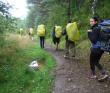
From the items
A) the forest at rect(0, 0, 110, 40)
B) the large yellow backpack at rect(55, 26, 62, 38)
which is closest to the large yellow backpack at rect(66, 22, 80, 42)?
the large yellow backpack at rect(55, 26, 62, 38)

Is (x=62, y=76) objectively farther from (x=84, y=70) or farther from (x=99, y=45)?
(x=99, y=45)

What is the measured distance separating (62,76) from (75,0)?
13222 millimetres

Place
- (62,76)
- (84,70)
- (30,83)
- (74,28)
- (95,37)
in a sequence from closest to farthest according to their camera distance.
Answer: (95,37) < (30,83) < (62,76) < (84,70) < (74,28)

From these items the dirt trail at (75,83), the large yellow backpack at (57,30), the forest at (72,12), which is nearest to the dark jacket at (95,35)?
the dirt trail at (75,83)

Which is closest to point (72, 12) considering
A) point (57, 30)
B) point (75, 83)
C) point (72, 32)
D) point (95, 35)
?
point (57, 30)

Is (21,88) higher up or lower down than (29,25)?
lower down

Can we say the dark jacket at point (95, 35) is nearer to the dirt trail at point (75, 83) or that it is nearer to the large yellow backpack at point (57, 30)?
the dirt trail at point (75, 83)

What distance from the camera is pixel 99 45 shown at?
3217mm

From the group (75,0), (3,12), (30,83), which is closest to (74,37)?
(30,83)

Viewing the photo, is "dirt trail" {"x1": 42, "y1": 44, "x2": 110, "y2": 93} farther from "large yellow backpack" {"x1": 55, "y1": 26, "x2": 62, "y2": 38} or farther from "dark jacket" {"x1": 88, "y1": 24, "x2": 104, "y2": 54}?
"large yellow backpack" {"x1": 55, "y1": 26, "x2": 62, "y2": 38}

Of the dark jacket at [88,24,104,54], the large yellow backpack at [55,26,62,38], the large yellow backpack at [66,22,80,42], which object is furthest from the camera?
the large yellow backpack at [55,26,62,38]

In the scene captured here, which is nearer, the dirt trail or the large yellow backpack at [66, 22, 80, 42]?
the dirt trail

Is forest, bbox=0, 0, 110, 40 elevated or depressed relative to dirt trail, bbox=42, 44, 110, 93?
elevated

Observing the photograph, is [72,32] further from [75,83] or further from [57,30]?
[75,83]
